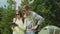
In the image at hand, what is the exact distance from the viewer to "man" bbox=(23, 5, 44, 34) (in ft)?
7.43

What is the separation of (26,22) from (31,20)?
7 centimetres

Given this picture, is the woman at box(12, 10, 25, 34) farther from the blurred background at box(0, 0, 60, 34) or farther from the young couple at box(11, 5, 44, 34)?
the blurred background at box(0, 0, 60, 34)

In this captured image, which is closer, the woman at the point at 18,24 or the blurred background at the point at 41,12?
the woman at the point at 18,24

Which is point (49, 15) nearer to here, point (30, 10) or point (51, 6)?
point (51, 6)

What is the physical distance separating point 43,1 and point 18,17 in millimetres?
377

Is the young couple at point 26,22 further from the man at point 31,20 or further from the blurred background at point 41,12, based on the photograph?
the blurred background at point 41,12

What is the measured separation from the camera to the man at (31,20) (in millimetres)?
2266

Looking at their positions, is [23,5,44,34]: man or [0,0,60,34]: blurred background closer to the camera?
[23,5,44,34]: man

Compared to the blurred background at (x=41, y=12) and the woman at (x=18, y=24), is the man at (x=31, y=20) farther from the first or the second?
the blurred background at (x=41, y=12)

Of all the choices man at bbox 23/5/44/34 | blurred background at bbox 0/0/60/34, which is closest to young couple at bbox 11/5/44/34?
man at bbox 23/5/44/34

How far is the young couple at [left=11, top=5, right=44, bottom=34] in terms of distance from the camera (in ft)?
7.45

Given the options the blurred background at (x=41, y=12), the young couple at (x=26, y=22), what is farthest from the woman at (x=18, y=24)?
the blurred background at (x=41, y=12)

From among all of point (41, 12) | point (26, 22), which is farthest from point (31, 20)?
point (41, 12)

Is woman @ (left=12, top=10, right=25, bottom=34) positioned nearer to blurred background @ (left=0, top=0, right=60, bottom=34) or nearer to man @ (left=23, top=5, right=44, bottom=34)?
man @ (left=23, top=5, right=44, bottom=34)
